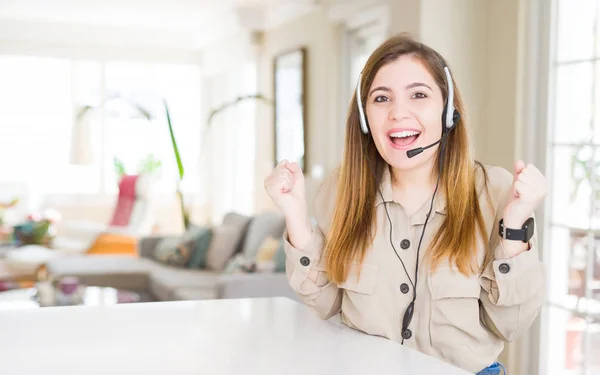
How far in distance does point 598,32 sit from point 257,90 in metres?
4.57

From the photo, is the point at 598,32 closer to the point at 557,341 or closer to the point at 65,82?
the point at 557,341

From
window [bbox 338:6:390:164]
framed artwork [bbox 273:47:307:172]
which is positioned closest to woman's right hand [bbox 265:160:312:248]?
window [bbox 338:6:390:164]

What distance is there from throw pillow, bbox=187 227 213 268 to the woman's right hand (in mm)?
4213

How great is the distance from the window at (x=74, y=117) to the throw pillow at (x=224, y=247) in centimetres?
406

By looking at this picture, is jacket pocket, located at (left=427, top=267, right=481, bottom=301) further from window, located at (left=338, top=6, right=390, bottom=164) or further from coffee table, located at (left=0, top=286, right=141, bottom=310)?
window, located at (left=338, top=6, right=390, bottom=164)

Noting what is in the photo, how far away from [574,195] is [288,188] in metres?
2.34

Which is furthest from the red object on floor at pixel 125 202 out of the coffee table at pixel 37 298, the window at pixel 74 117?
the coffee table at pixel 37 298

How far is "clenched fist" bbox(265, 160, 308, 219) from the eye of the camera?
149cm

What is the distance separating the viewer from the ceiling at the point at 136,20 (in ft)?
24.1

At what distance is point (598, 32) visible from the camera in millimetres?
3354

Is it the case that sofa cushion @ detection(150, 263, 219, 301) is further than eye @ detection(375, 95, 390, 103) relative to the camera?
Yes

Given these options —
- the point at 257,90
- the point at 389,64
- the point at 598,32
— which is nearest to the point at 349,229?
the point at 389,64

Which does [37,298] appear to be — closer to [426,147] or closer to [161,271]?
[161,271]

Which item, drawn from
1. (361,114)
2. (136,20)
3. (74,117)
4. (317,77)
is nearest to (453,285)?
(361,114)
